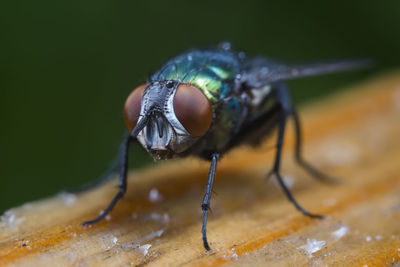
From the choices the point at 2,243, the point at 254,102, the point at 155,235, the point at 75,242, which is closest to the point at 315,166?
the point at 254,102

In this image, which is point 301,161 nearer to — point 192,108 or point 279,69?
point 279,69

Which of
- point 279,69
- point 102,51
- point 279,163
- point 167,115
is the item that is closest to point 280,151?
point 279,163

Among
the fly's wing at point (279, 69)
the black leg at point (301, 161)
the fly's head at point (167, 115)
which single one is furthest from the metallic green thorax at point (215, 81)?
the black leg at point (301, 161)

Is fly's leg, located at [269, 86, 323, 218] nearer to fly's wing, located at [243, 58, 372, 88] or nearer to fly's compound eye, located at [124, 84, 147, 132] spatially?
fly's wing, located at [243, 58, 372, 88]

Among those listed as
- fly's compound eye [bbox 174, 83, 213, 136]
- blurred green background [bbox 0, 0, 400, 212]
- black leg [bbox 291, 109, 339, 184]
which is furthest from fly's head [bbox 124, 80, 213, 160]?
blurred green background [bbox 0, 0, 400, 212]

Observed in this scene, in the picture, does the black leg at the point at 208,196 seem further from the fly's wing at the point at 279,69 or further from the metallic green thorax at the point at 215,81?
the fly's wing at the point at 279,69

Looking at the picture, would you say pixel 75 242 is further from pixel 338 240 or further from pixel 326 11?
pixel 326 11
